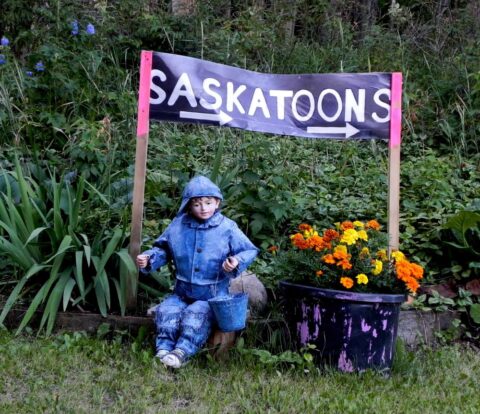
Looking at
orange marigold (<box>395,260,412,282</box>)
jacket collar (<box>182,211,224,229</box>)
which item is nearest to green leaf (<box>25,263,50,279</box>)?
jacket collar (<box>182,211,224,229</box>)

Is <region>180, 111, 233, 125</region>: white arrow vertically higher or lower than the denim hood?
higher

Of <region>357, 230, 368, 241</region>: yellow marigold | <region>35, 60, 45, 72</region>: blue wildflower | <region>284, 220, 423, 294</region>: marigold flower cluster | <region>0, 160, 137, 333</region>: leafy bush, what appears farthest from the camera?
<region>35, 60, 45, 72</region>: blue wildflower

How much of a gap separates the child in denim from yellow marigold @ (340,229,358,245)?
53 centimetres

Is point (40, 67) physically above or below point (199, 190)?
above

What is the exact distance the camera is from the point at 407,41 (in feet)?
29.2

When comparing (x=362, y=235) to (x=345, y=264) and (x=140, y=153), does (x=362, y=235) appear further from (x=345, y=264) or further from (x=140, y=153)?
(x=140, y=153)

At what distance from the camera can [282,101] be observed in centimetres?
485

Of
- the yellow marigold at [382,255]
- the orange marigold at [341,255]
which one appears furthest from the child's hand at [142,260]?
the yellow marigold at [382,255]

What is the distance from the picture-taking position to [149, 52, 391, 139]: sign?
15.4 feet

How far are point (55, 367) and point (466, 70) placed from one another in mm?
5852

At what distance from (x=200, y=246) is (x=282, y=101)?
1.24m

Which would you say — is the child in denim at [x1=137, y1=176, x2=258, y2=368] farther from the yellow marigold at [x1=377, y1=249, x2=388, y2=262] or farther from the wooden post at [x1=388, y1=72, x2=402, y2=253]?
the wooden post at [x1=388, y1=72, x2=402, y2=253]

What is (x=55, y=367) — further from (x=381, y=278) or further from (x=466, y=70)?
(x=466, y=70)

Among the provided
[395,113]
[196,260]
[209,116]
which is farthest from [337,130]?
[196,260]
